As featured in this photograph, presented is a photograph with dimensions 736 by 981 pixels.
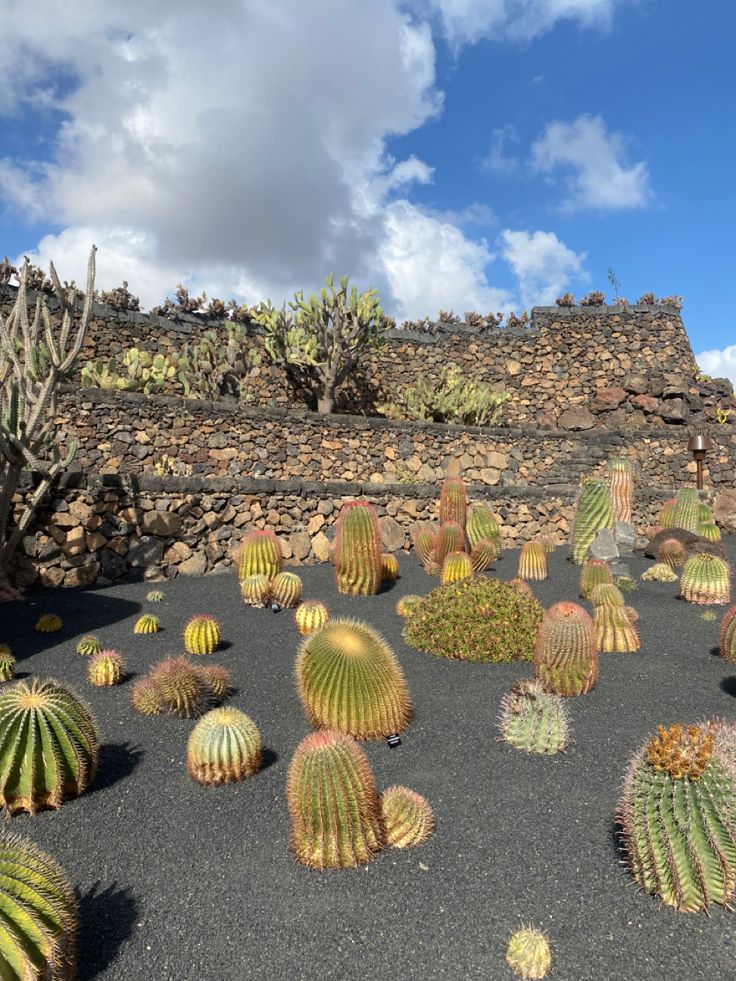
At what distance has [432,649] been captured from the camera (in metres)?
6.21

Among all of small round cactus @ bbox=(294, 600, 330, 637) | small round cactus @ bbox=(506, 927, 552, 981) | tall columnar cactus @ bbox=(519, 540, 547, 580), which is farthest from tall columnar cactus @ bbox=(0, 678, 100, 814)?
tall columnar cactus @ bbox=(519, 540, 547, 580)

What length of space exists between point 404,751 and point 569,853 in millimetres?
1287

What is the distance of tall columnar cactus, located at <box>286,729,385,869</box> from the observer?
2.99m

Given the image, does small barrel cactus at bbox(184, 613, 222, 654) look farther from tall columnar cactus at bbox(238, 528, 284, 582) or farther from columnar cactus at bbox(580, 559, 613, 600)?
columnar cactus at bbox(580, 559, 613, 600)

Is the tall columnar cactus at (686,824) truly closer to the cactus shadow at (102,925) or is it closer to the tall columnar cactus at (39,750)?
the cactus shadow at (102,925)

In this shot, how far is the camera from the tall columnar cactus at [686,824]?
8.89ft

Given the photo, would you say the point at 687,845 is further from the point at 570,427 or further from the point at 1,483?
the point at 570,427

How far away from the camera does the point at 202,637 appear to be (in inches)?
242

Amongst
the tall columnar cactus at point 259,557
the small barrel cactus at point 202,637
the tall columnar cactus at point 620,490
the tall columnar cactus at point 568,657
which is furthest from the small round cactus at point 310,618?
the tall columnar cactus at point 620,490

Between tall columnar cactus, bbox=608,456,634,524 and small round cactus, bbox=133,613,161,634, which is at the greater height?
tall columnar cactus, bbox=608,456,634,524

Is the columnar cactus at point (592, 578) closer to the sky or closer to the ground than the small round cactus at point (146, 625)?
closer to the sky

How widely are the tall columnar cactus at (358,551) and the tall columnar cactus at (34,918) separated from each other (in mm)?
6122

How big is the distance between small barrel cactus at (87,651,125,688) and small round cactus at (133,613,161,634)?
1369 millimetres

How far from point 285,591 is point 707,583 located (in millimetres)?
5554
